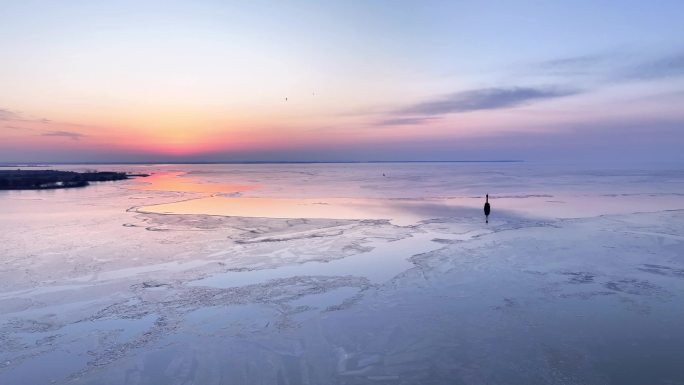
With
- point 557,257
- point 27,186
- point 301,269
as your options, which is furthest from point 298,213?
point 27,186

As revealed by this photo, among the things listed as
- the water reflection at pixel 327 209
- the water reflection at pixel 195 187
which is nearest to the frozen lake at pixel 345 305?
the water reflection at pixel 327 209

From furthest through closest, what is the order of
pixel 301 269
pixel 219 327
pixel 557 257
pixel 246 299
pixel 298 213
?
1. pixel 298 213
2. pixel 557 257
3. pixel 301 269
4. pixel 246 299
5. pixel 219 327

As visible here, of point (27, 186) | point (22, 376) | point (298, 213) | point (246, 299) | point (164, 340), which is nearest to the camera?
point (22, 376)

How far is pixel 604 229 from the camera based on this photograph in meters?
17.6

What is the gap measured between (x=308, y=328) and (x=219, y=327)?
172cm

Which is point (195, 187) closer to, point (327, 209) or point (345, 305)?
point (327, 209)

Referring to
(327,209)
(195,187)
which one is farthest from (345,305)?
(195,187)

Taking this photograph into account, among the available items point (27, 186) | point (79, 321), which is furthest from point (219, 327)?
point (27, 186)

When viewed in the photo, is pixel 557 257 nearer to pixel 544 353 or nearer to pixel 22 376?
pixel 544 353

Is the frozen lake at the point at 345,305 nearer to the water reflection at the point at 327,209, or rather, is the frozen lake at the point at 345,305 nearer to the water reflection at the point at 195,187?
the water reflection at the point at 327,209

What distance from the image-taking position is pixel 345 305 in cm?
909

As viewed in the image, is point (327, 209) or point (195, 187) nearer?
point (327, 209)

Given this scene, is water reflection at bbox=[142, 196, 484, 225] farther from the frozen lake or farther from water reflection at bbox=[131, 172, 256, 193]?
water reflection at bbox=[131, 172, 256, 193]

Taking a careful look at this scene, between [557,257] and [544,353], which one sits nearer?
[544,353]
